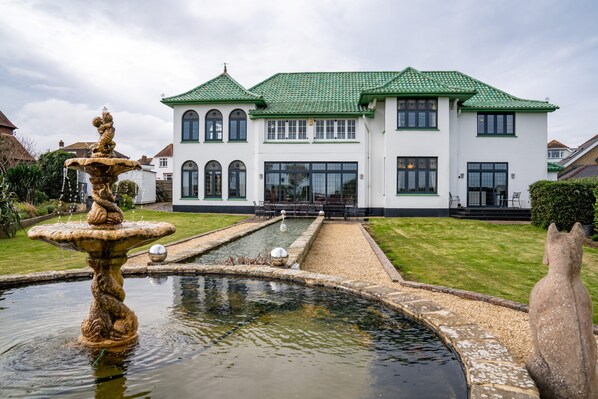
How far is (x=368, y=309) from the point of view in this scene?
5.89 metres

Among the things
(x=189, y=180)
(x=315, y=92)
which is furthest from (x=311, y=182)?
(x=189, y=180)

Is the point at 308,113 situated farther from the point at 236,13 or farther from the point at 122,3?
the point at 122,3

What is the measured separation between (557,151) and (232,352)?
7620cm

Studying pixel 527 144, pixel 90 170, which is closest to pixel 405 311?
pixel 90 170

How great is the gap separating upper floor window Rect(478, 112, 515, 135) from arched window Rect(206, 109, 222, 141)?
17783 millimetres

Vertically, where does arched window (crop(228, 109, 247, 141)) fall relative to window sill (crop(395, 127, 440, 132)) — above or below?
above

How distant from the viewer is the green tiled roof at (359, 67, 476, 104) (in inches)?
956

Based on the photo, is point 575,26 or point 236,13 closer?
point 236,13

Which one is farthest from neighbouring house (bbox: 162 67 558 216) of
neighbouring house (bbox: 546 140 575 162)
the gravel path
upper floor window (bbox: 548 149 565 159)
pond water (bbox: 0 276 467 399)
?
upper floor window (bbox: 548 149 565 159)

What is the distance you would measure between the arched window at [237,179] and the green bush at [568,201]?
59.2ft

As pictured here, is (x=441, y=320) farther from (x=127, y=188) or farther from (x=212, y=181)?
(x=127, y=188)

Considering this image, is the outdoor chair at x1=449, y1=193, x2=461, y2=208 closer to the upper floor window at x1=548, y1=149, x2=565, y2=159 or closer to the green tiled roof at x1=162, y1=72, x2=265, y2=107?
the green tiled roof at x1=162, y1=72, x2=265, y2=107

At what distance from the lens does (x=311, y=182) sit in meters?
27.4

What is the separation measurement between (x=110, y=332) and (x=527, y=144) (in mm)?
28339
